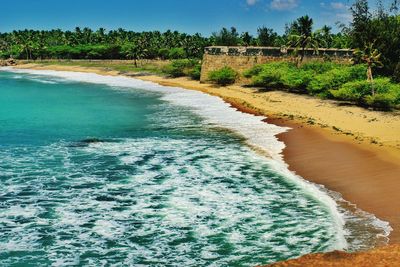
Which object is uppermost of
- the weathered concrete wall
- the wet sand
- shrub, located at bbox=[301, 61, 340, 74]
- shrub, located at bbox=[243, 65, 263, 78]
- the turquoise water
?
the weathered concrete wall

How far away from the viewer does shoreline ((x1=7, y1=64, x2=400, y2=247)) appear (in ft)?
61.7

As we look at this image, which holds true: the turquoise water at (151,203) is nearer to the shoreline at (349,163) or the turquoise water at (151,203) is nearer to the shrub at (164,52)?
the shoreline at (349,163)

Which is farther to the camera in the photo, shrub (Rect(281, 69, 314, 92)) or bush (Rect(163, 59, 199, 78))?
bush (Rect(163, 59, 199, 78))

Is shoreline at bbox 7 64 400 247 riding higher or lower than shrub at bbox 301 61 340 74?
lower

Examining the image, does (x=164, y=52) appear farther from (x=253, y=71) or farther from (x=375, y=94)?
(x=375, y=94)

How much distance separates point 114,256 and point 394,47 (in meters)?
44.2

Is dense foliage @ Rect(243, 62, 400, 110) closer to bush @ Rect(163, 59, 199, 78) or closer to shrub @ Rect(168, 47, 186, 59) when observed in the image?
bush @ Rect(163, 59, 199, 78)

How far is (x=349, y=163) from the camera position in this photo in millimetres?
24438

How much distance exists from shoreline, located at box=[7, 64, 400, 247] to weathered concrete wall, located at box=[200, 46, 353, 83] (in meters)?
28.2

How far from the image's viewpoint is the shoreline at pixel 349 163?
61.7 ft

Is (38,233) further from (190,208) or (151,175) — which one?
(151,175)

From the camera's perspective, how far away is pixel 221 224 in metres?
17.3

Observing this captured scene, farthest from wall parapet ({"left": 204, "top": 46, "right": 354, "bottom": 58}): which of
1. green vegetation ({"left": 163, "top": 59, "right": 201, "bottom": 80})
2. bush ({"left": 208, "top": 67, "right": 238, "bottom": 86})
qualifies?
green vegetation ({"left": 163, "top": 59, "right": 201, "bottom": 80})

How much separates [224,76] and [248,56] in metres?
5.21
